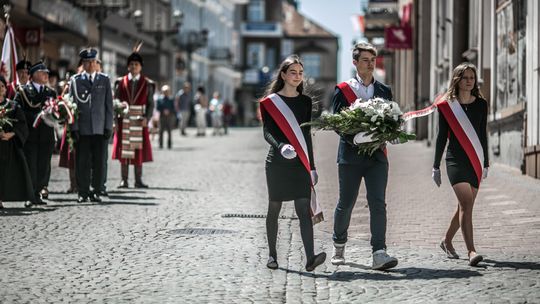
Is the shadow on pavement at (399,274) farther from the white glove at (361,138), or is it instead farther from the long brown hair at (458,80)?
the long brown hair at (458,80)

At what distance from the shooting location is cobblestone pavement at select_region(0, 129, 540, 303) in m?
8.29

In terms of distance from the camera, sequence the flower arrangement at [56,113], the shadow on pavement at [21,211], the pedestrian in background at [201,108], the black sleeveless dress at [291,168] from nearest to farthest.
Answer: the black sleeveless dress at [291,168] < the shadow on pavement at [21,211] < the flower arrangement at [56,113] < the pedestrian in background at [201,108]

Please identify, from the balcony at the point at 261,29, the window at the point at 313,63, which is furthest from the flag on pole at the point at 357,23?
the window at the point at 313,63

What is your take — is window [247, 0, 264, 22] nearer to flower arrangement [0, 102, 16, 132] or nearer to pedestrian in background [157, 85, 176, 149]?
pedestrian in background [157, 85, 176, 149]

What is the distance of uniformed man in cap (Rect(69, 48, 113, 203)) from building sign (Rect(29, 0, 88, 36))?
1959 cm

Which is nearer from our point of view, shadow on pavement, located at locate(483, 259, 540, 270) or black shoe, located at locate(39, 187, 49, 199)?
shadow on pavement, located at locate(483, 259, 540, 270)

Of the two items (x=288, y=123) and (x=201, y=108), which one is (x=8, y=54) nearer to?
(x=288, y=123)

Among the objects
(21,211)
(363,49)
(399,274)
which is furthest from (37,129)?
(399,274)

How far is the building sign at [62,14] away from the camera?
35.8 m

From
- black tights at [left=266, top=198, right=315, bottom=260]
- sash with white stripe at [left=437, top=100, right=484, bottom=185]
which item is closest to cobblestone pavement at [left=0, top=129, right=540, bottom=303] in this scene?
black tights at [left=266, top=198, right=315, bottom=260]

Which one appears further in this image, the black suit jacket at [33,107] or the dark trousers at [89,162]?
the dark trousers at [89,162]

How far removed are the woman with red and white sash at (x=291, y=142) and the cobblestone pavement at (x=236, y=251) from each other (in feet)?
1.32

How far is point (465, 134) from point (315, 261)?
5.26ft

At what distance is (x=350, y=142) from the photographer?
9633 millimetres
